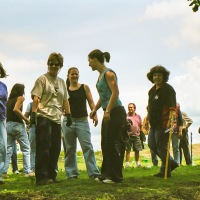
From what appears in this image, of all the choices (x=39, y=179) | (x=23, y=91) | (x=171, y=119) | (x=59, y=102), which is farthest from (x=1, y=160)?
(x=171, y=119)

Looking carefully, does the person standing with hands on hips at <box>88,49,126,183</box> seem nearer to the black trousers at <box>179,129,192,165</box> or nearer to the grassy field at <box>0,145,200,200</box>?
the grassy field at <box>0,145,200,200</box>

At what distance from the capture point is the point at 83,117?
9680 millimetres

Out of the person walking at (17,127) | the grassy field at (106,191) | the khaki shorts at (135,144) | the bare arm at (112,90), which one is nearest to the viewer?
the grassy field at (106,191)

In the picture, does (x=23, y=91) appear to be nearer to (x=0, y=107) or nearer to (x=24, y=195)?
(x=0, y=107)

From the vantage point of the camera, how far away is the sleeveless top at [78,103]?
9.66 metres

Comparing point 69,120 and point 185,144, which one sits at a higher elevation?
point 69,120

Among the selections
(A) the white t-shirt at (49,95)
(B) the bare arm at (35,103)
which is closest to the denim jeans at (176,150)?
(A) the white t-shirt at (49,95)

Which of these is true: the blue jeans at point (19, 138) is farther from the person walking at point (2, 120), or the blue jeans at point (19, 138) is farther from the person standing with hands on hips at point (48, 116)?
the person standing with hands on hips at point (48, 116)

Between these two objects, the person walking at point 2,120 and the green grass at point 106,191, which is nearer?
the green grass at point 106,191

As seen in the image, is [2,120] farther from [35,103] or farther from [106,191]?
[106,191]

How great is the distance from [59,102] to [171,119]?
2298 mm

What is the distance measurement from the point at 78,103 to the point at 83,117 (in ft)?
0.97

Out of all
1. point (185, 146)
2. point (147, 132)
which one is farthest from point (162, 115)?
point (185, 146)

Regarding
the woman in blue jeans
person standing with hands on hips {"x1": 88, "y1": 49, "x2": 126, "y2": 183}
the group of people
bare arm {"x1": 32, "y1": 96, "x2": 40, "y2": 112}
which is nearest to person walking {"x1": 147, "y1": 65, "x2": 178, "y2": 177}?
the group of people
